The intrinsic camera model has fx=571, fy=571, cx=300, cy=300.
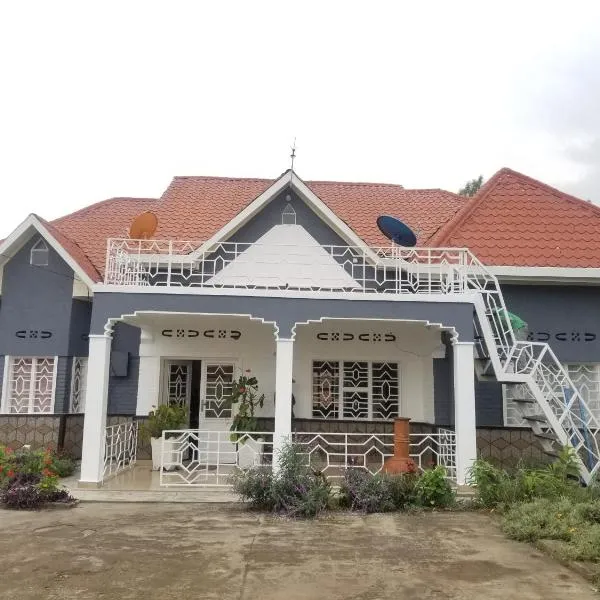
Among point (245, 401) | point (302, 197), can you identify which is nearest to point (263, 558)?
point (245, 401)

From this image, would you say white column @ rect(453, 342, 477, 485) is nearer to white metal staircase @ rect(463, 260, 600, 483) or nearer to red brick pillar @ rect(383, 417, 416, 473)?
white metal staircase @ rect(463, 260, 600, 483)

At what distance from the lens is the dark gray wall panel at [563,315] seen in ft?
40.1

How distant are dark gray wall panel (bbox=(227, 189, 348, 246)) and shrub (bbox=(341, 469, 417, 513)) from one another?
581 cm

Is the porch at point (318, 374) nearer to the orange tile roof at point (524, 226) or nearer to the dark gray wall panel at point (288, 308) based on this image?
the dark gray wall panel at point (288, 308)

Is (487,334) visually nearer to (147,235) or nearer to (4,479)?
(147,235)

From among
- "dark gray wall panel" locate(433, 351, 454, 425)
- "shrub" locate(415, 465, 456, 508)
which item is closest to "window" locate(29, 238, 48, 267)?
"dark gray wall panel" locate(433, 351, 454, 425)

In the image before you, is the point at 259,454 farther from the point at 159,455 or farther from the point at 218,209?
the point at 218,209

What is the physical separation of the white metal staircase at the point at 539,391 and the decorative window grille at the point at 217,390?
18.0 feet

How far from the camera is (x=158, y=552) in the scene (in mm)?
6363

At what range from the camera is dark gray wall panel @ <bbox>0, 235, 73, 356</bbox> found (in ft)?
41.2

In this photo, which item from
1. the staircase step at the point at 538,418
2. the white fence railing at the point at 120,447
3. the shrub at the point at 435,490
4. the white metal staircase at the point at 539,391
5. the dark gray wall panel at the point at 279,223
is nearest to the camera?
the shrub at the point at 435,490

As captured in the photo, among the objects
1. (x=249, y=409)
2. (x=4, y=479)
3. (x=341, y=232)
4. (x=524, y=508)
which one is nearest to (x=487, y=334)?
(x=524, y=508)

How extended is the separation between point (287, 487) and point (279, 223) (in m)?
6.45

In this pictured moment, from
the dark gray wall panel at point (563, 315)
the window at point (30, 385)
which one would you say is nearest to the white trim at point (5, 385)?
the window at point (30, 385)
